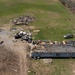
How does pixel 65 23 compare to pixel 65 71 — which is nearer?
pixel 65 71

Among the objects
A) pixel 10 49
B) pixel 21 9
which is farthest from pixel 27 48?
pixel 21 9

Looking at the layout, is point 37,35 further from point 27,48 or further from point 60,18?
point 60,18

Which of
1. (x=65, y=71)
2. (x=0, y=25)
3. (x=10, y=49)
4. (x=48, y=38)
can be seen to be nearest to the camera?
(x=65, y=71)

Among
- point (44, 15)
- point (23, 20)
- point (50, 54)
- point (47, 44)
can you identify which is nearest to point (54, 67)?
point (50, 54)

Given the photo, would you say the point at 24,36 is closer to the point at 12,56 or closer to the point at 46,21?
the point at 12,56

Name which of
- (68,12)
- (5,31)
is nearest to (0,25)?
(5,31)

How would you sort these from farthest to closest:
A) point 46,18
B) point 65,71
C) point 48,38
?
point 46,18
point 48,38
point 65,71
